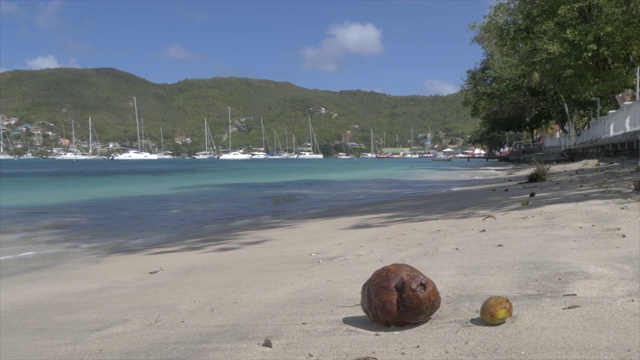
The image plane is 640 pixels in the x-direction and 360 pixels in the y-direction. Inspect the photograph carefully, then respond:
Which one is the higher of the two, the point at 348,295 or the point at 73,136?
the point at 73,136

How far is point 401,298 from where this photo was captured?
3.60 m

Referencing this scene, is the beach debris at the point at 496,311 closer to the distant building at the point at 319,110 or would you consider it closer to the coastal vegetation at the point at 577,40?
the coastal vegetation at the point at 577,40

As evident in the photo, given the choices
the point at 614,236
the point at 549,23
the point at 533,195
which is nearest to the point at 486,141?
the point at 549,23

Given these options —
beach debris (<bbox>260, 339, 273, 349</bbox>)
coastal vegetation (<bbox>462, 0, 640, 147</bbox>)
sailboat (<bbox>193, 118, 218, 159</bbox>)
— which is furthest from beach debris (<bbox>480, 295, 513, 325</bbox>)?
sailboat (<bbox>193, 118, 218, 159</bbox>)

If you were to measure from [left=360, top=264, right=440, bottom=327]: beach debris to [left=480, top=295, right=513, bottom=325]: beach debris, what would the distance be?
337 mm

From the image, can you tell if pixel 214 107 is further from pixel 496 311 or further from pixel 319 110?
pixel 496 311

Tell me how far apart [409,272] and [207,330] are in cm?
156

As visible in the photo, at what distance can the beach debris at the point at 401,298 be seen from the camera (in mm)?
3598

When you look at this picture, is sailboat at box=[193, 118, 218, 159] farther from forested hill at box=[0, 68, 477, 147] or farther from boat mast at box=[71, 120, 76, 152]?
boat mast at box=[71, 120, 76, 152]

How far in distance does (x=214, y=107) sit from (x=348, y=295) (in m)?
151

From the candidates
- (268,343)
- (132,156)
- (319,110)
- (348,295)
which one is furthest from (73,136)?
(268,343)

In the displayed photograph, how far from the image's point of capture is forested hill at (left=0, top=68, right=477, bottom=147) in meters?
131

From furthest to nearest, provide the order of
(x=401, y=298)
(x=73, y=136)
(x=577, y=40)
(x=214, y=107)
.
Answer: (x=214, y=107), (x=73, y=136), (x=577, y=40), (x=401, y=298)

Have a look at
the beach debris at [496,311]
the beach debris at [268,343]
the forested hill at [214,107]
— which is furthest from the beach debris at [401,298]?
the forested hill at [214,107]
